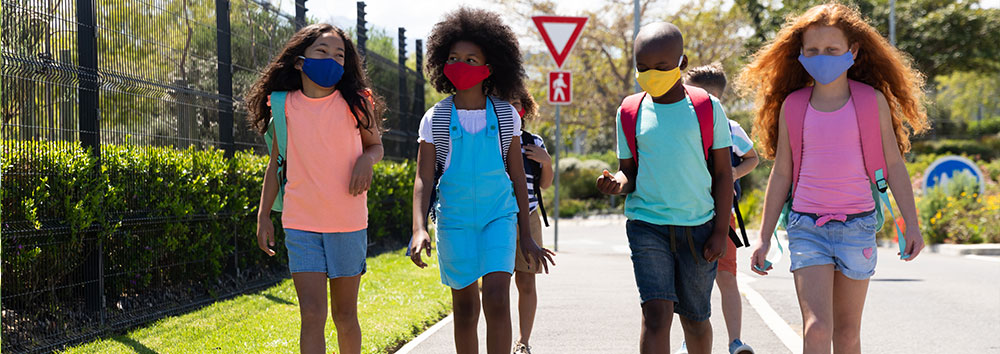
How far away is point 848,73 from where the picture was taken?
15.6ft

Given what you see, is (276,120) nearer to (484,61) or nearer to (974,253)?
(484,61)

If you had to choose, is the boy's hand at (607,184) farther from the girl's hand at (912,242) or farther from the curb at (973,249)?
the curb at (973,249)

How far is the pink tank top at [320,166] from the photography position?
4707 mm

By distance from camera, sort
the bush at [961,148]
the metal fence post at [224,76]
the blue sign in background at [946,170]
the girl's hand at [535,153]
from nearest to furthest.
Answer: the girl's hand at [535,153] → the metal fence post at [224,76] → the blue sign in background at [946,170] → the bush at [961,148]

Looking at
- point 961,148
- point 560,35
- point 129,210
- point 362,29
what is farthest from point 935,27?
point 129,210

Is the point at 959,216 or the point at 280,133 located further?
the point at 959,216

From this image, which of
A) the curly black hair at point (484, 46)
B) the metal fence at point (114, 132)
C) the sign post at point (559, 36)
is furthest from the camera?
the sign post at point (559, 36)

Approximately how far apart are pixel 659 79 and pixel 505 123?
0.75 m

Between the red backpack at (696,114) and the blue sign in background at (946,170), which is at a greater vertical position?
the red backpack at (696,114)

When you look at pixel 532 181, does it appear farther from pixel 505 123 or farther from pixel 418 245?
pixel 418 245

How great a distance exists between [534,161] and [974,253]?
13092 mm

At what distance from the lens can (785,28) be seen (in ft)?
16.0

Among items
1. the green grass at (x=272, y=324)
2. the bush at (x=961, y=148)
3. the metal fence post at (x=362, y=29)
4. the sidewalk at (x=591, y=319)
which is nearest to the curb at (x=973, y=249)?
the sidewalk at (x=591, y=319)

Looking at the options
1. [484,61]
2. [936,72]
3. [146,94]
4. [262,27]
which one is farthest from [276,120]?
[936,72]
